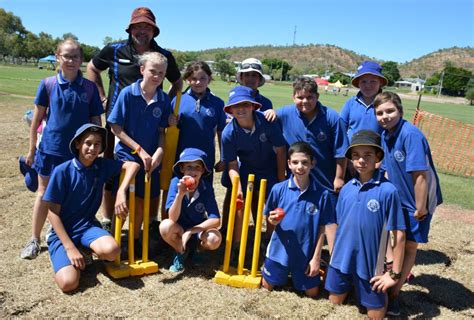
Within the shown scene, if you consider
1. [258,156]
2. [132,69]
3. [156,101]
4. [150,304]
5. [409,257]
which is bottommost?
[150,304]

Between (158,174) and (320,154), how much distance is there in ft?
6.25

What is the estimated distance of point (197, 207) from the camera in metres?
4.68

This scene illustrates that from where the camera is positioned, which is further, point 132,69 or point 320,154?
point 132,69

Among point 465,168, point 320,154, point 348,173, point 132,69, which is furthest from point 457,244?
point 465,168

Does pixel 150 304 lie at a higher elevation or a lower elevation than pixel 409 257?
lower

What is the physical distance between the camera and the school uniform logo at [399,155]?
404 centimetres

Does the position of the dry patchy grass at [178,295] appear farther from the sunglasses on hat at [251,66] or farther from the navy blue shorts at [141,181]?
the sunglasses on hat at [251,66]

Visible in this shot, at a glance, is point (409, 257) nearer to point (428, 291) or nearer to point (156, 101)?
point (428, 291)

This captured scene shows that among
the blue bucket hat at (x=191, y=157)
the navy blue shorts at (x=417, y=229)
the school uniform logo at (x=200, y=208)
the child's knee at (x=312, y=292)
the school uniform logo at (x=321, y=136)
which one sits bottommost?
the child's knee at (x=312, y=292)

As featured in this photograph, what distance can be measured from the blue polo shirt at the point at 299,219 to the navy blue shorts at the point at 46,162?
2.43 m

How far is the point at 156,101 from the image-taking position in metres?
4.72

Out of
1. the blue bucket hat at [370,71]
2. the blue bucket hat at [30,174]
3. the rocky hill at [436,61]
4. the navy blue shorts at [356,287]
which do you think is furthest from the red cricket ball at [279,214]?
the rocky hill at [436,61]

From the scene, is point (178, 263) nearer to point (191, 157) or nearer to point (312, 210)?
point (191, 157)

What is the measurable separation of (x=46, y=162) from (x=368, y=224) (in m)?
3.50
